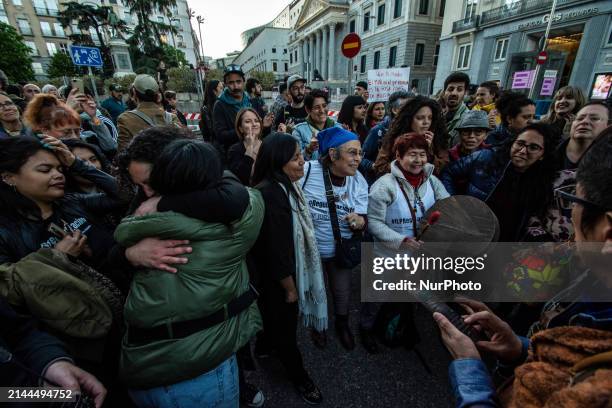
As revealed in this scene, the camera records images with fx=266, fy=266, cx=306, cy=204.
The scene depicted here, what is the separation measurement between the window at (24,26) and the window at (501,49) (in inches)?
2505

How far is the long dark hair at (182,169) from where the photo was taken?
3.60 ft

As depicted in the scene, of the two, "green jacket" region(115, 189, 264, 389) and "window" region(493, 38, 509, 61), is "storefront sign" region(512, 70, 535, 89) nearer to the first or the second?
"green jacket" region(115, 189, 264, 389)

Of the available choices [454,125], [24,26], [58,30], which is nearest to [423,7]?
[454,125]

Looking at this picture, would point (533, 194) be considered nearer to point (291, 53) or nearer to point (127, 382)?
point (127, 382)

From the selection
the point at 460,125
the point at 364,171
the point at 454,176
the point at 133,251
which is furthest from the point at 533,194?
the point at 133,251

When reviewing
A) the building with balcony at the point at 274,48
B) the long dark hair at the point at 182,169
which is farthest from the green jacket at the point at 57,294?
the building with balcony at the point at 274,48

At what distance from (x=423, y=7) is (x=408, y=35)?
3.12 m

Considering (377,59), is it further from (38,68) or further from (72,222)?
(38,68)

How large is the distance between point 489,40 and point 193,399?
28341mm

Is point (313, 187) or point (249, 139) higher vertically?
point (249, 139)

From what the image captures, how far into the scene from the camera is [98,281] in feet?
4.75

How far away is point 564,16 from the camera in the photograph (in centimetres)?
1611

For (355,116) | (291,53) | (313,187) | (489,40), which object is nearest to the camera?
(313,187)

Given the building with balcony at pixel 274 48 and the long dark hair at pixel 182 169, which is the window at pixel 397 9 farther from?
the building with balcony at pixel 274 48
